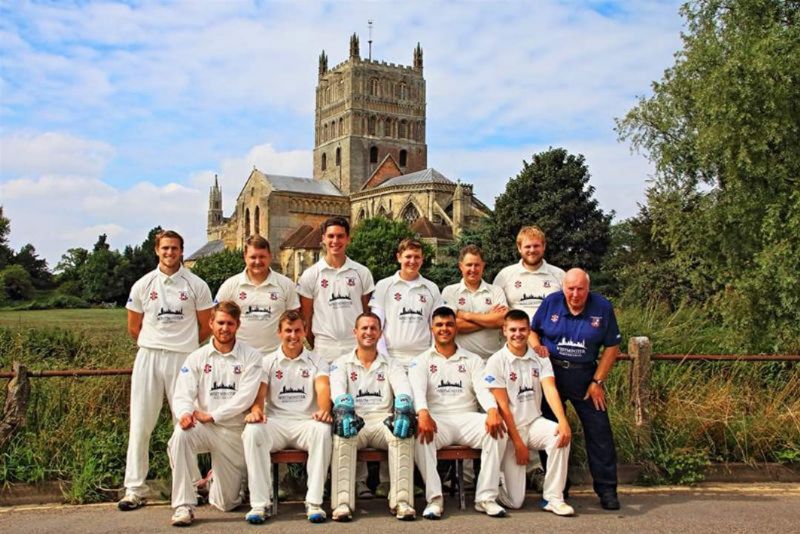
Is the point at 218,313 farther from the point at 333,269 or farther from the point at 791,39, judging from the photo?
the point at 791,39

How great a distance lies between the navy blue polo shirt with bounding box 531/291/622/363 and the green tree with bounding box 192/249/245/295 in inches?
2274

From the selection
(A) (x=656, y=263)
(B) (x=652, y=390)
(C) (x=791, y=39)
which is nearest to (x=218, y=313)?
(B) (x=652, y=390)

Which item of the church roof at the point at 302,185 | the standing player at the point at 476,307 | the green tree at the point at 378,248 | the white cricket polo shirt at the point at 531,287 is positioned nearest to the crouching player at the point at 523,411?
the standing player at the point at 476,307

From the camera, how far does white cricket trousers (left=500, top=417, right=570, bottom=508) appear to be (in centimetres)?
588

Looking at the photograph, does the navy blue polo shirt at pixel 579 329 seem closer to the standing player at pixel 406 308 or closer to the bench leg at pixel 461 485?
the standing player at pixel 406 308

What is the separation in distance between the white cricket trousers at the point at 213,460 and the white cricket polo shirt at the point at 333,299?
115 centimetres

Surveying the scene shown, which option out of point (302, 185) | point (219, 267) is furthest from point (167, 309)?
point (302, 185)

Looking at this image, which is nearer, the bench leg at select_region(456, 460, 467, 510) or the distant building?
the bench leg at select_region(456, 460, 467, 510)

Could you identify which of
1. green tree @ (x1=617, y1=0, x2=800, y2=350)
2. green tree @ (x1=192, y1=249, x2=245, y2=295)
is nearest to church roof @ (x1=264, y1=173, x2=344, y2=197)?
green tree @ (x1=192, y1=249, x2=245, y2=295)

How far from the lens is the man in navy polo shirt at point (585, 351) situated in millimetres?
6070

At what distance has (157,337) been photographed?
241 inches


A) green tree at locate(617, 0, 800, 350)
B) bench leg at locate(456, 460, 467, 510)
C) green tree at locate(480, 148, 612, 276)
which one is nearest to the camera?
bench leg at locate(456, 460, 467, 510)

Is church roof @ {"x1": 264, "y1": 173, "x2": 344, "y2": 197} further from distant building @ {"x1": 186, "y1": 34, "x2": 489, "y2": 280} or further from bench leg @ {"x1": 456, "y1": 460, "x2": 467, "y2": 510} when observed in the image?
bench leg @ {"x1": 456, "y1": 460, "x2": 467, "y2": 510}

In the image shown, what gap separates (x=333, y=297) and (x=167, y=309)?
1354 mm
